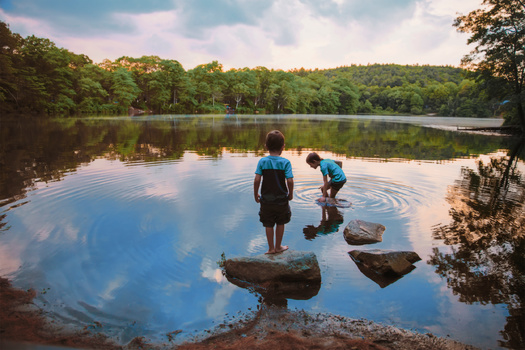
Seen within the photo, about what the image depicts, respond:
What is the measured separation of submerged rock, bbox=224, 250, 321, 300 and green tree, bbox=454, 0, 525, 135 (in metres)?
30.2

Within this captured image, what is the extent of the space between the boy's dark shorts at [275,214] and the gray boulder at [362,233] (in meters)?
1.65

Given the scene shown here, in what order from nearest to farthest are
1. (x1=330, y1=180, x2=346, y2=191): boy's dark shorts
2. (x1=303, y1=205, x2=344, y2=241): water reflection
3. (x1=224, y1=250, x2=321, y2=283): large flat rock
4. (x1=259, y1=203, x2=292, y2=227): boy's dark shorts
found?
1. (x1=224, y1=250, x2=321, y2=283): large flat rock
2. (x1=259, y1=203, x2=292, y2=227): boy's dark shorts
3. (x1=303, y1=205, x2=344, y2=241): water reflection
4. (x1=330, y1=180, x2=346, y2=191): boy's dark shorts

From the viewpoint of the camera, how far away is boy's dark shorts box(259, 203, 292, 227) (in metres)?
4.75

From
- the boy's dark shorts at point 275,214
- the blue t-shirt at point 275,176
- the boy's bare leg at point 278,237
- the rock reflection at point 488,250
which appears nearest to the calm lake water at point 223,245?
the rock reflection at point 488,250

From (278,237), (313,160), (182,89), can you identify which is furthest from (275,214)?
(182,89)

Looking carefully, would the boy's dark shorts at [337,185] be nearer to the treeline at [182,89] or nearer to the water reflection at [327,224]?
the water reflection at [327,224]

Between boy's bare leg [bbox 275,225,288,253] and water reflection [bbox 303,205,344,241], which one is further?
water reflection [bbox 303,205,344,241]

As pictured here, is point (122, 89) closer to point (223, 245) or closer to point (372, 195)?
point (372, 195)

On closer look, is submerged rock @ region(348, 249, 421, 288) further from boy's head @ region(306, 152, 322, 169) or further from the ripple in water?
boy's head @ region(306, 152, 322, 169)

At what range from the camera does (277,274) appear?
14.1ft

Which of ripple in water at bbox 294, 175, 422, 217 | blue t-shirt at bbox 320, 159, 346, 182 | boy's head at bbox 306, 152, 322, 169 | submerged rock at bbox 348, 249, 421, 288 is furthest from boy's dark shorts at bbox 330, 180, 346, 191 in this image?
submerged rock at bbox 348, 249, 421, 288

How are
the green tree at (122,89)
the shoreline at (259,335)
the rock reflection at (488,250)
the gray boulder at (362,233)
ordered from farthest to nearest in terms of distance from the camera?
the green tree at (122,89) → the gray boulder at (362,233) → the rock reflection at (488,250) → the shoreline at (259,335)

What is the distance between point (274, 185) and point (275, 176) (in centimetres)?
13

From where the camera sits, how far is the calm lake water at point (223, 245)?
368 cm
